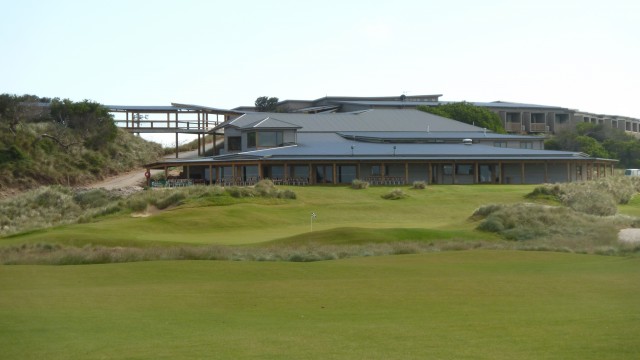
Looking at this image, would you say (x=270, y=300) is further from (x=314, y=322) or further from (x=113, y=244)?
(x=113, y=244)

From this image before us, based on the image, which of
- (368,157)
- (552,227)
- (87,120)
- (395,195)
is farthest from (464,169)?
(552,227)

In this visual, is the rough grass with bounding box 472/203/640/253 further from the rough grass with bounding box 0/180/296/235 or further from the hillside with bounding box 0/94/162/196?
the hillside with bounding box 0/94/162/196

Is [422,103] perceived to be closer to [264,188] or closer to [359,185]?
[359,185]

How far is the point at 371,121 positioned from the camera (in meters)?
83.1

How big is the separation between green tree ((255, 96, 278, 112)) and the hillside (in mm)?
30595

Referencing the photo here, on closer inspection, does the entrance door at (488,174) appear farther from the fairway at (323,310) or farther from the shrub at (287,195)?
the fairway at (323,310)

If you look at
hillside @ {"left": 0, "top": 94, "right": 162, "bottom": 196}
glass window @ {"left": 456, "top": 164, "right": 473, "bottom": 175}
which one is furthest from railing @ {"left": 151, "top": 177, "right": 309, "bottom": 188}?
glass window @ {"left": 456, "top": 164, "right": 473, "bottom": 175}

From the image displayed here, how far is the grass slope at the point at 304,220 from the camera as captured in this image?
33.4 m

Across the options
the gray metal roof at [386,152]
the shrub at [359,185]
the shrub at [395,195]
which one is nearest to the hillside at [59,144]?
the gray metal roof at [386,152]

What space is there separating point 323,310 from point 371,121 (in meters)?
67.9

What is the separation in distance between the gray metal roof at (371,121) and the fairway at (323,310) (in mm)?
55210

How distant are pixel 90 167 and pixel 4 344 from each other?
207ft

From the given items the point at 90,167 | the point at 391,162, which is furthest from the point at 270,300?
the point at 90,167

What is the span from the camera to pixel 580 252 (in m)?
26.7
